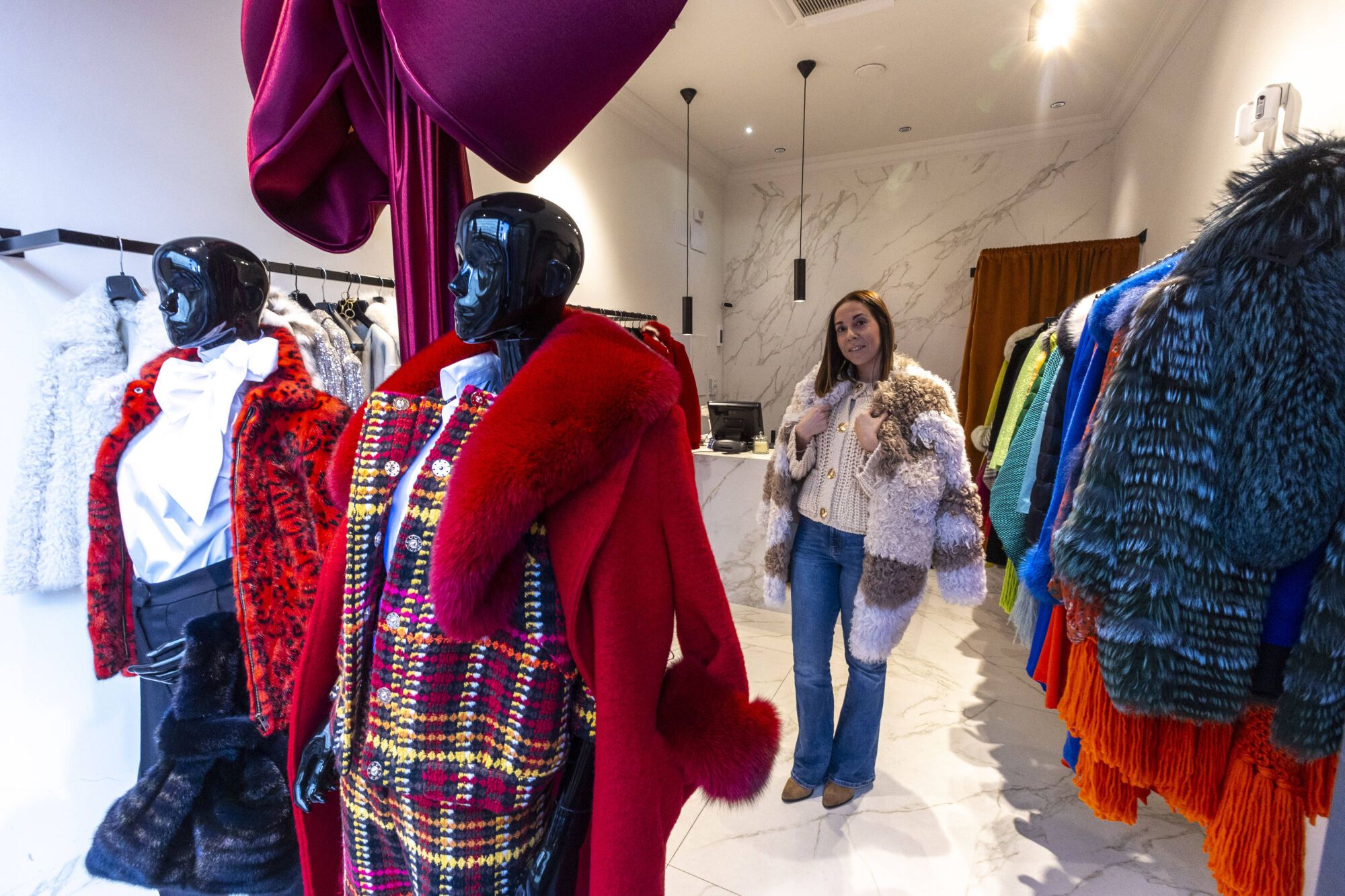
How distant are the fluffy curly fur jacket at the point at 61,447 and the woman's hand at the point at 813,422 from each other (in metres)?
1.72

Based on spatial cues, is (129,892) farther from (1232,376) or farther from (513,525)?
(1232,376)

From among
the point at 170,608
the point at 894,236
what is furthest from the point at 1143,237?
the point at 170,608

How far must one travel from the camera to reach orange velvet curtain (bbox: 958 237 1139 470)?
402 centimetres

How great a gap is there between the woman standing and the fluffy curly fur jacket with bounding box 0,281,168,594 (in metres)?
1.79

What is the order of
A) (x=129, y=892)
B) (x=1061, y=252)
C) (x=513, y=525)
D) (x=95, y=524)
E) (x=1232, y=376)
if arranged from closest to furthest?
(x=513, y=525) → (x=1232, y=376) → (x=95, y=524) → (x=129, y=892) → (x=1061, y=252)

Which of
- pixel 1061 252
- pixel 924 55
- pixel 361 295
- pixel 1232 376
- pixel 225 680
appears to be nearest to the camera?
pixel 1232 376

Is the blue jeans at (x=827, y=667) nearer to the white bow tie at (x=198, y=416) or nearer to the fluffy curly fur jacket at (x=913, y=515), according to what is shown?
the fluffy curly fur jacket at (x=913, y=515)

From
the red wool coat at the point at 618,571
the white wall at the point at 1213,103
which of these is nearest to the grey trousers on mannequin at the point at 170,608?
the red wool coat at the point at 618,571

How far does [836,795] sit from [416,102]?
2.15m

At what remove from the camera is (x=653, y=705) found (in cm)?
66

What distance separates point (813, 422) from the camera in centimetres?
188

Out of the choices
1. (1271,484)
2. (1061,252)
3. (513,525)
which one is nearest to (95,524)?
(513,525)

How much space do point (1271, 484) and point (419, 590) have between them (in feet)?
3.60

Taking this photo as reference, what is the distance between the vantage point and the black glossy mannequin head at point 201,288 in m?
1.16
